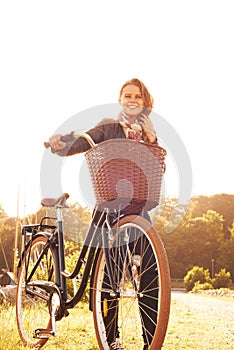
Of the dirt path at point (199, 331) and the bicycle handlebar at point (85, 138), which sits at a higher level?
the bicycle handlebar at point (85, 138)

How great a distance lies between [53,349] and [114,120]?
A: 6.72 ft

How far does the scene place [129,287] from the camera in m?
3.36

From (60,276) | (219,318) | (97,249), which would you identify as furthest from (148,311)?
(219,318)

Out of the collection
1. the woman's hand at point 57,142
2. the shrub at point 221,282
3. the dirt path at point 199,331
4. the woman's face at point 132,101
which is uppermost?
the woman's face at point 132,101

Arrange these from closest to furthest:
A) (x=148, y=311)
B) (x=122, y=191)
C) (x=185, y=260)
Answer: (x=122, y=191)
(x=148, y=311)
(x=185, y=260)

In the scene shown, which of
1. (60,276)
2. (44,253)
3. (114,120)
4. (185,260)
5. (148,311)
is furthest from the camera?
(185,260)

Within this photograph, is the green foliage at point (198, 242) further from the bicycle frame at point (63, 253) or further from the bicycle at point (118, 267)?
the bicycle at point (118, 267)

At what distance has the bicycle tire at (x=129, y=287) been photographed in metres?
3.29

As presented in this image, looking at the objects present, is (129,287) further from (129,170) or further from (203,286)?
(203,286)

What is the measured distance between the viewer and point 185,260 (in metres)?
28.0

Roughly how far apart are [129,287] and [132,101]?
4.21 ft

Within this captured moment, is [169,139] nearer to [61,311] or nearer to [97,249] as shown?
[97,249]

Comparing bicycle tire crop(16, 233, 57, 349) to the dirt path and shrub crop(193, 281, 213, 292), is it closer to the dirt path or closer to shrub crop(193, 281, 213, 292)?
the dirt path

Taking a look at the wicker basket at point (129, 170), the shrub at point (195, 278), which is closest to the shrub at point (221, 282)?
the shrub at point (195, 278)
